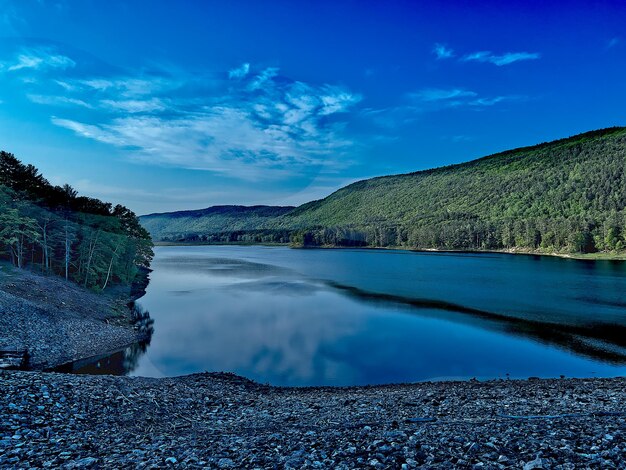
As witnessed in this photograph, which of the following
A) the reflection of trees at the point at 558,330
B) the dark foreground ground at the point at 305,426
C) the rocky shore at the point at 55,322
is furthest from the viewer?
the reflection of trees at the point at 558,330

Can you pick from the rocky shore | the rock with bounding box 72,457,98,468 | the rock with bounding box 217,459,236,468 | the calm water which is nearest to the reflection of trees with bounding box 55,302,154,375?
the calm water

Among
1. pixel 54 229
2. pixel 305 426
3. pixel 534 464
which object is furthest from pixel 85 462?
pixel 54 229

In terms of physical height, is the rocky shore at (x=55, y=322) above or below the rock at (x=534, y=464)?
below

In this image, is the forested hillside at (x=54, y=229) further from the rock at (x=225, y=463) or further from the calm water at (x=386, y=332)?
the rock at (x=225, y=463)

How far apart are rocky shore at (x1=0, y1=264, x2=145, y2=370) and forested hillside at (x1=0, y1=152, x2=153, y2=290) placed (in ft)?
14.2

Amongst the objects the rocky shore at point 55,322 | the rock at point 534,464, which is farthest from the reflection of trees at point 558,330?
the rocky shore at point 55,322

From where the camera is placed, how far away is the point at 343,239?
199 m

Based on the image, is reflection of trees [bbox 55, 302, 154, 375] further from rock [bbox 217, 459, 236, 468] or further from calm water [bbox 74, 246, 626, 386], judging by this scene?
rock [bbox 217, 459, 236, 468]

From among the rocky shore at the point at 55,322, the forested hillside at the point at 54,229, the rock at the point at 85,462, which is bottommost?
the rocky shore at the point at 55,322

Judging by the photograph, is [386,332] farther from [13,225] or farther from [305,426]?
[13,225]

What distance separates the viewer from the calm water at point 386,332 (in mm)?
22203

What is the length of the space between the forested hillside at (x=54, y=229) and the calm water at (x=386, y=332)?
817cm

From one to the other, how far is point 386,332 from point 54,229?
125ft

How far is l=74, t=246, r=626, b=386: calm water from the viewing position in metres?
22.2
